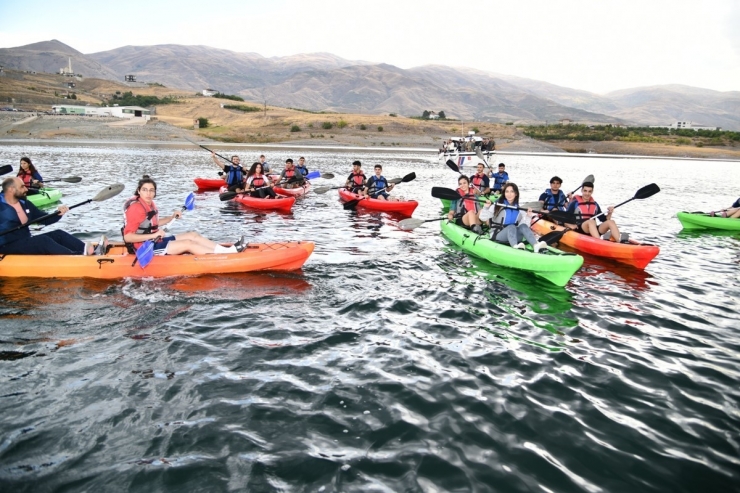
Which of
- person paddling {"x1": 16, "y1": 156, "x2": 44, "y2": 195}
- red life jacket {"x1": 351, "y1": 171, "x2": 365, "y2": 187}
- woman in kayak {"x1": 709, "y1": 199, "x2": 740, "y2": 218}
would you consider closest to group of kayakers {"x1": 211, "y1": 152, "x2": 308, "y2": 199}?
red life jacket {"x1": 351, "y1": 171, "x2": 365, "y2": 187}

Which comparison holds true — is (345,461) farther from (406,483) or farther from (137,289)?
(137,289)

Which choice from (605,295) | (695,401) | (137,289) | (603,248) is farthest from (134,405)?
(603,248)

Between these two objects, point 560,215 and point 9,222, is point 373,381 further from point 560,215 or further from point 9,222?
point 9,222

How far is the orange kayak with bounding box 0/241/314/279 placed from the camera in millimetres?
7672

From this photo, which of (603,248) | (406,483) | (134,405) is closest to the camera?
(406,483)

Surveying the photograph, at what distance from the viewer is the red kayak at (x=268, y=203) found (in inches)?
591

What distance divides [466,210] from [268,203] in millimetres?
6671

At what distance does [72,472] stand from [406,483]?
251 centimetres

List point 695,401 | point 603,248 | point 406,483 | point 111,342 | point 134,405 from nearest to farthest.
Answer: point 406,483, point 134,405, point 695,401, point 111,342, point 603,248

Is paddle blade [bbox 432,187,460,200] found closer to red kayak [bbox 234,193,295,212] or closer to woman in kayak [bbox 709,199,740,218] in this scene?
red kayak [bbox 234,193,295,212]

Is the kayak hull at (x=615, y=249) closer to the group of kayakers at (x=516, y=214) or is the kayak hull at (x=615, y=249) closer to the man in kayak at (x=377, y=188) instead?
the group of kayakers at (x=516, y=214)

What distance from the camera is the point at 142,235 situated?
298 inches

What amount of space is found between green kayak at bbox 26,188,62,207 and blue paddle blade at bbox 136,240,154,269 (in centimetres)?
874

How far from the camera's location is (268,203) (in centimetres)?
1520
